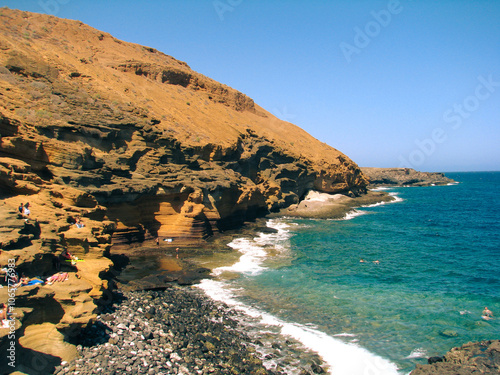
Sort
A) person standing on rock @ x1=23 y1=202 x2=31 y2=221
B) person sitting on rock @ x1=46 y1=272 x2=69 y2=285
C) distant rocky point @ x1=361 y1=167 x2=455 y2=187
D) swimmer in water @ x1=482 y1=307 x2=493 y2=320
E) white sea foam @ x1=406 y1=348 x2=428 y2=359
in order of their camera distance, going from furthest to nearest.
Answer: distant rocky point @ x1=361 y1=167 x2=455 y2=187 < swimmer in water @ x1=482 y1=307 x2=493 y2=320 < person standing on rock @ x1=23 y1=202 x2=31 y2=221 < white sea foam @ x1=406 y1=348 x2=428 y2=359 < person sitting on rock @ x1=46 y1=272 x2=69 y2=285

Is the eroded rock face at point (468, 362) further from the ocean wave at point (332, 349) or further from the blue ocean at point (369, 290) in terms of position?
the ocean wave at point (332, 349)

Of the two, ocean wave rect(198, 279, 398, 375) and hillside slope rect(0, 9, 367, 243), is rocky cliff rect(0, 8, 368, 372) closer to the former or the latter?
hillside slope rect(0, 9, 367, 243)

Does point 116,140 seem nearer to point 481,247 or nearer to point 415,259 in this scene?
point 415,259

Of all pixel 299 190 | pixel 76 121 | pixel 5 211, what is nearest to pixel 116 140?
pixel 76 121

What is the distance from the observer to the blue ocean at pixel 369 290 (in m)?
12.9

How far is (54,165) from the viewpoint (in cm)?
1983

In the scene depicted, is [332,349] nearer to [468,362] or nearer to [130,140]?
[468,362]

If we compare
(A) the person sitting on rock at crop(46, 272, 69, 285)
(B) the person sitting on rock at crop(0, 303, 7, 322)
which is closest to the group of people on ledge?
(A) the person sitting on rock at crop(46, 272, 69, 285)

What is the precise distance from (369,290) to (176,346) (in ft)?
39.9

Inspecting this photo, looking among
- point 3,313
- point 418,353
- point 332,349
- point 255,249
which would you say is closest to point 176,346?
point 3,313

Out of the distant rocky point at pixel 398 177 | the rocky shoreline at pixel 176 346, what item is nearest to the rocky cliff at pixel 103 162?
the rocky shoreline at pixel 176 346

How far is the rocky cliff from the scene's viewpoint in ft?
37.8

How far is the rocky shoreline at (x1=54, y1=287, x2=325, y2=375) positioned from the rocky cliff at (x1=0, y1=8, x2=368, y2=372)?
3.43 ft

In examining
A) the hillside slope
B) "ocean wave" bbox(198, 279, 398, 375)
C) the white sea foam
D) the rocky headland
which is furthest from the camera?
the hillside slope
